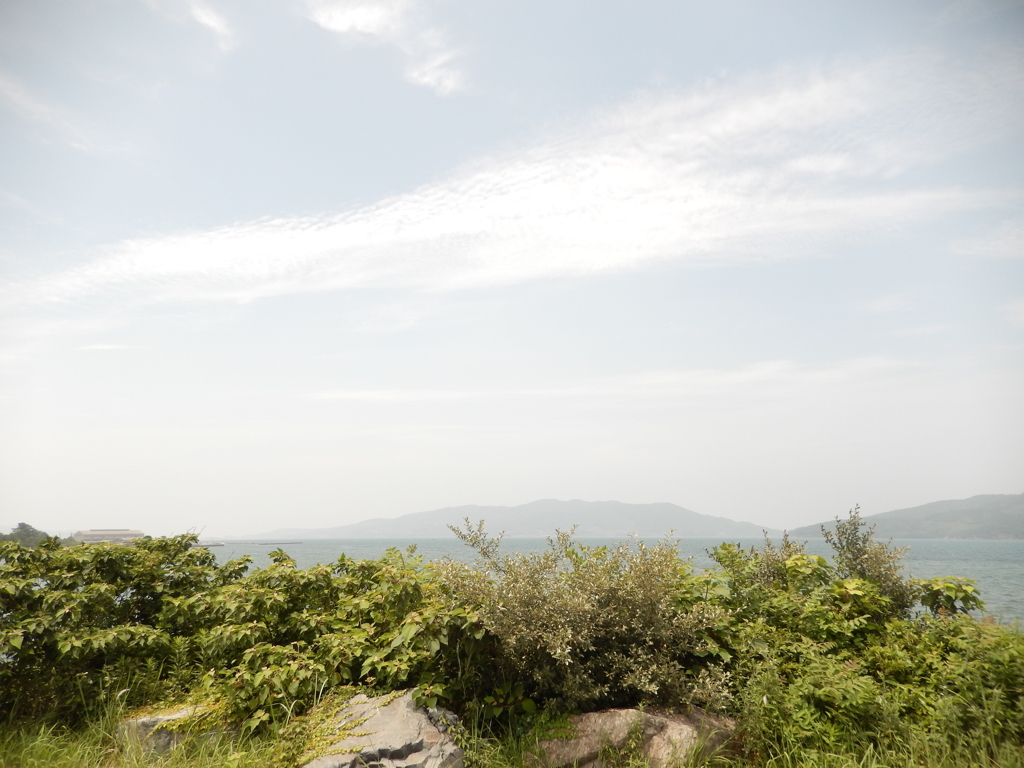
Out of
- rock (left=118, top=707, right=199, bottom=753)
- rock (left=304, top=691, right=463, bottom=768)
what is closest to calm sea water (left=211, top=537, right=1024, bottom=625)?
rock (left=304, top=691, right=463, bottom=768)

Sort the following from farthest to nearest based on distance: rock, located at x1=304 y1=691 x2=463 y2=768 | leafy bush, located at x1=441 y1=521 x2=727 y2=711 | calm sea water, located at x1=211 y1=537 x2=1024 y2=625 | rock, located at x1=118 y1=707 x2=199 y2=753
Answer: calm sea water, located at x1=211 y1=537 x2=1024 y2=625 < rock, located at x1=118 y1=707 x2=199 y2=753 < leafy bush, located at x1=441 y1=521 x2=727 y2=711 < rock, located at x1=304 y1=691 x2=463 y2=768

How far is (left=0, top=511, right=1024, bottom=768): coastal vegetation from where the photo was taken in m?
4.84

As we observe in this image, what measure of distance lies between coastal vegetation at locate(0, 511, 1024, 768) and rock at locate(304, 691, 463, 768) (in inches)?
8.1

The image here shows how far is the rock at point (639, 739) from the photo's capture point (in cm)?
474

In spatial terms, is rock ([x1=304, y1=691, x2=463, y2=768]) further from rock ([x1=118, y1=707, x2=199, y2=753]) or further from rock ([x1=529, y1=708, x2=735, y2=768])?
rock ([x1=118, y1=707, x2=199, y2=753])

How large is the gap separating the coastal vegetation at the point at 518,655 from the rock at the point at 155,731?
0.12m

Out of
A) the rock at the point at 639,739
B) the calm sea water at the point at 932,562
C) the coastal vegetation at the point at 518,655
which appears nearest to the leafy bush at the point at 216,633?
the coastal vegetation at the point at 518,655

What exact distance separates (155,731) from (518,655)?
341cm

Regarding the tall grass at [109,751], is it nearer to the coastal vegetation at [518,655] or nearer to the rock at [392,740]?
the coastal vegetation at [518,655]

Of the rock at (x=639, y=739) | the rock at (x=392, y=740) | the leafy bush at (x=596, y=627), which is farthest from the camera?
the leafy bush at (x=596, y=627)

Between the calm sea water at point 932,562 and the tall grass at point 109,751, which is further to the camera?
the calm sea water at point 932,562

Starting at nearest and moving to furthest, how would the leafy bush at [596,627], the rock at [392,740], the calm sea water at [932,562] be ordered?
the rock at [392,740]
the leafy bush at [596,627]
the calm sea water at [932,562]

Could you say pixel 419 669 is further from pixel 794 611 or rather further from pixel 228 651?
pixel 794 611

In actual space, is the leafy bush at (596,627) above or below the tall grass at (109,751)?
above
